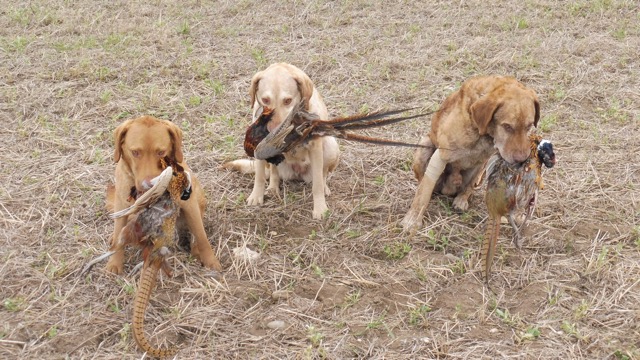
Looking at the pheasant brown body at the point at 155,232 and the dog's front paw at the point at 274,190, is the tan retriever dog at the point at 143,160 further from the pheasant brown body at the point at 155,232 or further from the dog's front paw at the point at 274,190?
the dog's front paw at the point at 274,190

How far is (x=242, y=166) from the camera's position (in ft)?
20.3

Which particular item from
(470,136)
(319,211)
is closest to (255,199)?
(319,211)

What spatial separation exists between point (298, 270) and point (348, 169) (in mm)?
1864

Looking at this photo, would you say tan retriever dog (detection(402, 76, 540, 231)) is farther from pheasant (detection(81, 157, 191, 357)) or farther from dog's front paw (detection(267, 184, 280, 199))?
pheasant (detection(81, 157, 191, 357))

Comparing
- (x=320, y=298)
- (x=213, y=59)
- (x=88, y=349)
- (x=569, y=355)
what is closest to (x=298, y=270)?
(x=320, y=298)

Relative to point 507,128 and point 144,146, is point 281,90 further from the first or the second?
point 507,128

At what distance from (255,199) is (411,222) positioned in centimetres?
142

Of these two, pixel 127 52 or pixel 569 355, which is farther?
pixel 127 52

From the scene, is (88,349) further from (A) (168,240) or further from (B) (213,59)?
(B) (213,59)

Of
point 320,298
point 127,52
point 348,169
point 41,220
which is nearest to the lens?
point 320,298

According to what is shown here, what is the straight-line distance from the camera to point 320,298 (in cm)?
458

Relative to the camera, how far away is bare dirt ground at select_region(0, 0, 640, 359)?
4188 mm

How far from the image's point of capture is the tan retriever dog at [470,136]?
4.65 m

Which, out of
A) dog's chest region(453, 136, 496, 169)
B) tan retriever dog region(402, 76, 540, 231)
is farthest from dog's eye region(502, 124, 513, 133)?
dog's chest region(453, 136, 496, 169)
